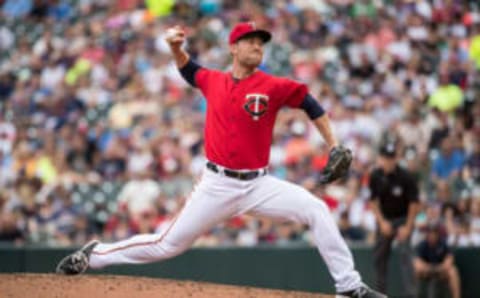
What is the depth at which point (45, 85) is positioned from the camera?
656 inches

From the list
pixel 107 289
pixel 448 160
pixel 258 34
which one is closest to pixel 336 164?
pixel 258 34

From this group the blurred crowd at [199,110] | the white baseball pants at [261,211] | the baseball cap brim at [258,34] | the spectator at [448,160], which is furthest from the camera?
the blurred crowd at [199,110]

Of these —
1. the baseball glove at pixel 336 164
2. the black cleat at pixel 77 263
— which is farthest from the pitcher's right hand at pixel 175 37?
the black cleat at pixel 77 263

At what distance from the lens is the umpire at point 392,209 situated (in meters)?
10.6

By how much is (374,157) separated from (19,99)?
18.7 ft

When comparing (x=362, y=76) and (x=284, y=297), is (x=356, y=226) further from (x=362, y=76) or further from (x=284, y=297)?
(x=284, y=297)

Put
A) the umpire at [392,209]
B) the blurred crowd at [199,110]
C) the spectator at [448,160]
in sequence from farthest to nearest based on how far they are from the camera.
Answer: the blurred crowd at [199,110] < the spectator at [448,160] < the umpire at [392,209]

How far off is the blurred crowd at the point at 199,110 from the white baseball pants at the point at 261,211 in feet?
14.6

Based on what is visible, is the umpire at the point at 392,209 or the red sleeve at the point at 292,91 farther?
the umpire at the point at 392,209

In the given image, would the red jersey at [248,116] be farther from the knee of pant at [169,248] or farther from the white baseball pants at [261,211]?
the knee of pant at [169,248]

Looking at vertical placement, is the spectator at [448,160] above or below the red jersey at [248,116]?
below

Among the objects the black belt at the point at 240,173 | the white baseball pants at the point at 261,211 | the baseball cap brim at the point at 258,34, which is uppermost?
the baseball cap brim at the point at 258,34

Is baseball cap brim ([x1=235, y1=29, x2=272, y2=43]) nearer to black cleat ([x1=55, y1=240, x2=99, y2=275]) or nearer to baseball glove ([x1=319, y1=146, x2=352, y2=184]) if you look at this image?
baseball glove ([x1=319, y1=146, x2=352, y2=184])

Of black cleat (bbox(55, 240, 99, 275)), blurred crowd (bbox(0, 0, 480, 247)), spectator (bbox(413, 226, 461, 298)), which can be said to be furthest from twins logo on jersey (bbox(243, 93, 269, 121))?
blurred crowd (bbox(0, 0, 480, 247))
